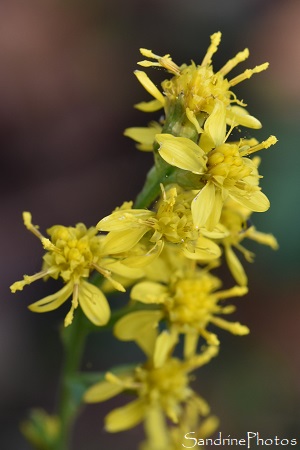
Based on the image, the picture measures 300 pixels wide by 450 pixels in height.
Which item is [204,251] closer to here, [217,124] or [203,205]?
[203,205]

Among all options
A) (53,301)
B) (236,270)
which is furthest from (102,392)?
(236,270)

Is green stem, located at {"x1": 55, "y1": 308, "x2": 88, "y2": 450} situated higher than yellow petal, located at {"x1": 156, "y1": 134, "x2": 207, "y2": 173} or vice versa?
yellow petal, located at {"x1": 156, "y1": 134, "x2": 207, "y2": 173}

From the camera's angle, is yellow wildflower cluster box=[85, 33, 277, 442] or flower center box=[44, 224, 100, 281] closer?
yellow wildflower cluster box=[85, 33, 277, 442]

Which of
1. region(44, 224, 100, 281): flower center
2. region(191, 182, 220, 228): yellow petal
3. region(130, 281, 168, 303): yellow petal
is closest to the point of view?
region(191, 182, 220, 228): yellow petal

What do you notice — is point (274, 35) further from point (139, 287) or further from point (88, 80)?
point (139, 287)

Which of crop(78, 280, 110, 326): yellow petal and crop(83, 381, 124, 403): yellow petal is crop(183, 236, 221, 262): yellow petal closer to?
crop(78, 280, 110, 326): yellow petal

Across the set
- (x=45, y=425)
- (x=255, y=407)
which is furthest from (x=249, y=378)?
(x=45, y=425)

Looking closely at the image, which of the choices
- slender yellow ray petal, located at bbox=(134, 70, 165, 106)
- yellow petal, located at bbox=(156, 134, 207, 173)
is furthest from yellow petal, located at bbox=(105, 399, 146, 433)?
slender yellow ray petal, located at bbox=(134, 70, 165, 106)
